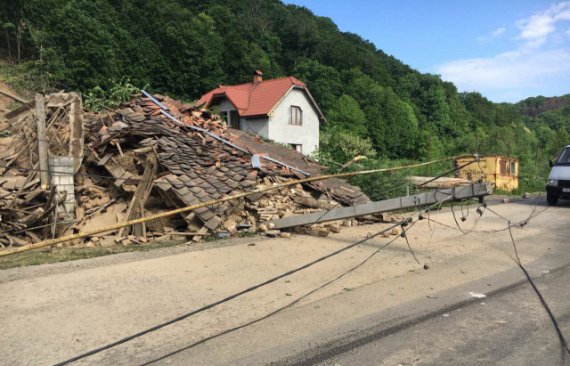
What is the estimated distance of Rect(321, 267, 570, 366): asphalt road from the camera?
3781 millimetres

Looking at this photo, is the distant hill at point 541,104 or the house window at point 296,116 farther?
the distant hill at point 541,104

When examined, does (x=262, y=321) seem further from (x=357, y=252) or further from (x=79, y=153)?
(x=79, y=153)

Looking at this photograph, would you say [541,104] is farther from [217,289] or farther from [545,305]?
[217,289]

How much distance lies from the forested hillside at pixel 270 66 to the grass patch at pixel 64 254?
989 centimetres

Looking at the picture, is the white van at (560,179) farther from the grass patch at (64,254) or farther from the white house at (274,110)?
the white house at (274,110)

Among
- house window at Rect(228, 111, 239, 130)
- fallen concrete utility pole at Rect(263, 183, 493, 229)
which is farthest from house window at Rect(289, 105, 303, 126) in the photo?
fallen concrete utility pole at Rect(263, 183, 493, 229)

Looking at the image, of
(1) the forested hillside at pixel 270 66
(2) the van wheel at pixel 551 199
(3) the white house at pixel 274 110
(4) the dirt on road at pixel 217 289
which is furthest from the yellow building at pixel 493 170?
(3) the white house at pixel 274 110

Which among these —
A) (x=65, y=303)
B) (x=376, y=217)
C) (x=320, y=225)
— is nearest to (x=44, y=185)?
(x=65, y=303)

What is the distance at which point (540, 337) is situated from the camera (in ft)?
13.9

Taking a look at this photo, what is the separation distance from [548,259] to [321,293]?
461cm

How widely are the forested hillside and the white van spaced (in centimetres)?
634

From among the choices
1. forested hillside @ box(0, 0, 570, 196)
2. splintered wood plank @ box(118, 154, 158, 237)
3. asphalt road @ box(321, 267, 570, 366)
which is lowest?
asphalt road @ box(321, 267, 570, 366)

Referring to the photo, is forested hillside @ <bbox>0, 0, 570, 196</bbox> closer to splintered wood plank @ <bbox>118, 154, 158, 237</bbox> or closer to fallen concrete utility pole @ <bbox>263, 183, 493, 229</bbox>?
splintered wood plank @ <bbox>118, 154, 158, 237</bbox>

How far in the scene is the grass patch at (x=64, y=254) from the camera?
25.3ft
